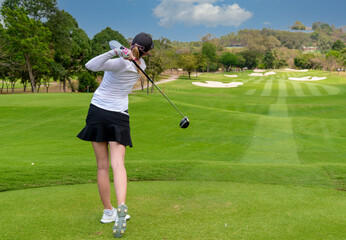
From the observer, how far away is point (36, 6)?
55.4 metres

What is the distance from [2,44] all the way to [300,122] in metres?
48.1

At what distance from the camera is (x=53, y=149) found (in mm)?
10180

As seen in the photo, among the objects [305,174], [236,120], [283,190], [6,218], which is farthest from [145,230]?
[236,120]

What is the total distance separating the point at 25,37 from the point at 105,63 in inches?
2111

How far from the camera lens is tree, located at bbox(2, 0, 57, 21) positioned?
54178 millimetres

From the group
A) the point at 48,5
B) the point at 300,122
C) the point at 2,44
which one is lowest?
the point at 300,122

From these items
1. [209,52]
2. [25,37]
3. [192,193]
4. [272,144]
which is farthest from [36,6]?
[209,52]

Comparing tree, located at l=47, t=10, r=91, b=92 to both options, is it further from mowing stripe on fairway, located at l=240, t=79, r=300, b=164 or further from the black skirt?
the black skirt

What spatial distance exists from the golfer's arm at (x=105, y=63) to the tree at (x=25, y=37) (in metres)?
49.8

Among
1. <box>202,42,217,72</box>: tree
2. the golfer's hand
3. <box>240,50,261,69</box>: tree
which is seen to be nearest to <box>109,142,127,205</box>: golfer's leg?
the golfer's hand

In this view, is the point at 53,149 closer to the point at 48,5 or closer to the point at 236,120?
the point at 236,120

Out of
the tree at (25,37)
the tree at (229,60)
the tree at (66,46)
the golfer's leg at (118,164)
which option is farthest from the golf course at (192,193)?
the tree at (229,60)

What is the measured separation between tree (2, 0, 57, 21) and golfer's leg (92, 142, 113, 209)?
57126 mm

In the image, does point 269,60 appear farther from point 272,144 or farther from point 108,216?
point 108,216
